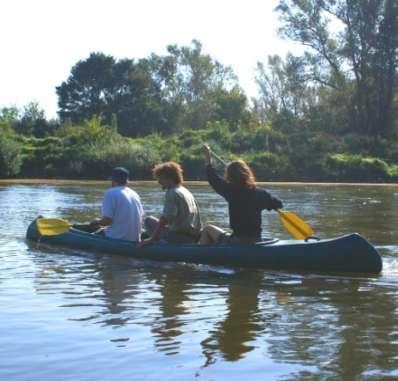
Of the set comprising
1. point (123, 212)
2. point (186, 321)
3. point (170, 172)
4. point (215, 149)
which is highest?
point (215, 149)

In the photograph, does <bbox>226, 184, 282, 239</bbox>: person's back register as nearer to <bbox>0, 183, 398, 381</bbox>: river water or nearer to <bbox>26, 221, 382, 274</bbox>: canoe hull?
<bbox>26, 221, 382, 274</bbox>: canoe hull

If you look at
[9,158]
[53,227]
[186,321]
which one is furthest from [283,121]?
[186,321]

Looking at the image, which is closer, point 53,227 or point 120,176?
point 120,176

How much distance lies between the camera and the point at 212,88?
196 ft

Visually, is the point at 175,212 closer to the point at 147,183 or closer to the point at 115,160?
the point at 147,183

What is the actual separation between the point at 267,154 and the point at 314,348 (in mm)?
31209

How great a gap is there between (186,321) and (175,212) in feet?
9.33

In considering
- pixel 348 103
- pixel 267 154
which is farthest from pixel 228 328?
pixel 348 103

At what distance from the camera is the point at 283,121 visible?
4147 cm

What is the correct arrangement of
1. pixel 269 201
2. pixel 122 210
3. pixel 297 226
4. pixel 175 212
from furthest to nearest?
pixel 122 210, pixel 297 226, pixel 175 212, pixel 269 201

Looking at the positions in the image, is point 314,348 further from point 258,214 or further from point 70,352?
point 258,214

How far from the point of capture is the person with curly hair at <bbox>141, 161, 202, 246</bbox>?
8.17 metres

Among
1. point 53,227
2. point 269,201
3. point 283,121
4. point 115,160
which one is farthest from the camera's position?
point 283,121

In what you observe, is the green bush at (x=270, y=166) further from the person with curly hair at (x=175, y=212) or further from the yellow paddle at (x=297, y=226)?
the person with curly hair at (x=175, y=212)
